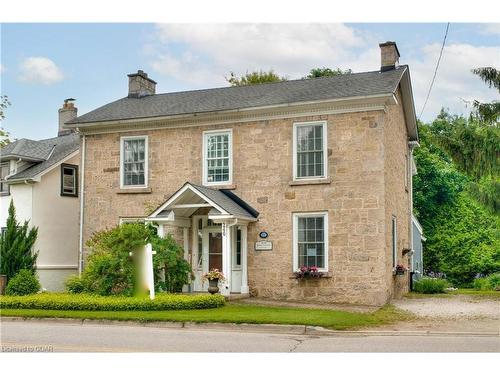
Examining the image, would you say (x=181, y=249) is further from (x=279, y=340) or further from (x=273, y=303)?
(x=279, y=340)

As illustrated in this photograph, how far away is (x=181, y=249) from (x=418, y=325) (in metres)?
8.18

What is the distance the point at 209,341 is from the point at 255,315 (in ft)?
11.4

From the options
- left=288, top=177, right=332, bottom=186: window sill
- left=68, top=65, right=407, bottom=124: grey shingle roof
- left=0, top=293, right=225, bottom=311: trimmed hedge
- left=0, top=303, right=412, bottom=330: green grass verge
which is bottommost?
left=0, top=303, right=412, bottom=330: green grass verge

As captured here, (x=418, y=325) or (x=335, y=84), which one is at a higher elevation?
(x=335, y=84)

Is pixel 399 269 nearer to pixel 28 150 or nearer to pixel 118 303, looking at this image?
pixel 118 303

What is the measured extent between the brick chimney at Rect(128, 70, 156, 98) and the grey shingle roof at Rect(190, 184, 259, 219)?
737 centimetres

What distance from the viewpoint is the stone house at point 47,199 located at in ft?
85.5

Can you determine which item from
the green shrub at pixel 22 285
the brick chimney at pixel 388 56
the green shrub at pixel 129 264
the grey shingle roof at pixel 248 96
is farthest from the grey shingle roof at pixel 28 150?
the brick chimney at pixel 388 56

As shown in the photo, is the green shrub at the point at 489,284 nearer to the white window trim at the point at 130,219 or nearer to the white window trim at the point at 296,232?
the white window trim at the point at 296,232

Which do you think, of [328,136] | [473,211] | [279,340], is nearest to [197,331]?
[279,340]

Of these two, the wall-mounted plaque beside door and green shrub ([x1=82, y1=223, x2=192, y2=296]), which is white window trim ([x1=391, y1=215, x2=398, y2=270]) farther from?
green shrub ([x1=82, y1=223, x2=192, y2=296])

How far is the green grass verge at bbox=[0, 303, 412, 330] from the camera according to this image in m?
14.8

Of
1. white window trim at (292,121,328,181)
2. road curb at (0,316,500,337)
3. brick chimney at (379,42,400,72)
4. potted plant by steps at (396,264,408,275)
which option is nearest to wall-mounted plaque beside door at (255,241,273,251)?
white window trim at (292,121,328,181)

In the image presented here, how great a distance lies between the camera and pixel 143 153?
2305cm
